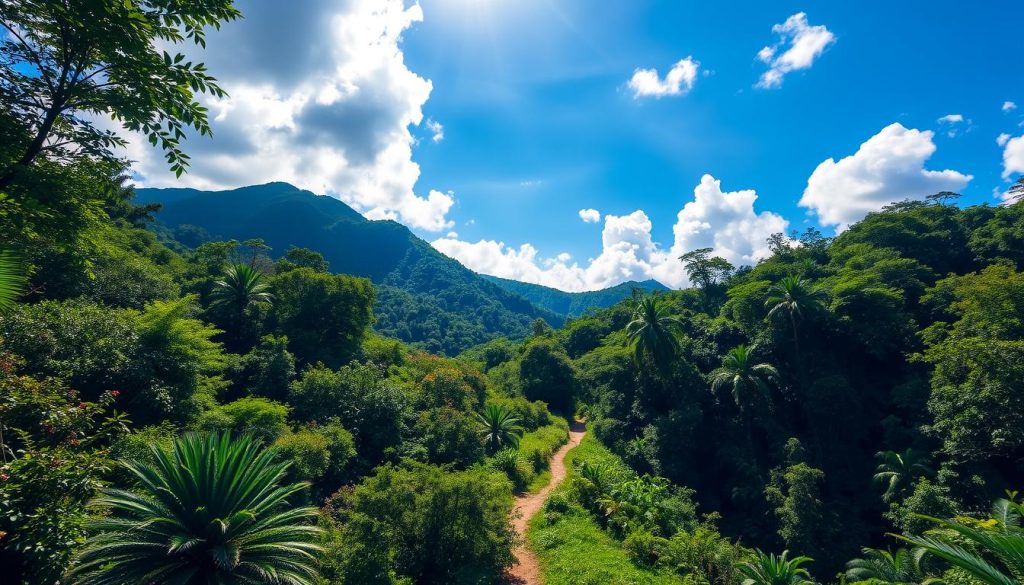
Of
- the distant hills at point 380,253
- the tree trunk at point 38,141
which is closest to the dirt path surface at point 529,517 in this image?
the tree trunk at point 38,141

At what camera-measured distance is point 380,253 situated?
156 m

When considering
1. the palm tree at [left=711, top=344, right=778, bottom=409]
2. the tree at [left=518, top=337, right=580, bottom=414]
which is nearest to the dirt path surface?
the tree at [left=518, top=337, right=580, bottom=414]

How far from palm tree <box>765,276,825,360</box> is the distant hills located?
297ft

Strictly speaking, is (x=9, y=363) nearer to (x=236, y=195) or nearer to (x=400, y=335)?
(x=400, y=335)

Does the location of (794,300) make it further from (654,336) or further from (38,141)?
(38,141)

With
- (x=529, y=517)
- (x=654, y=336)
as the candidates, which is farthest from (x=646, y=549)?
(x=654, y=336)

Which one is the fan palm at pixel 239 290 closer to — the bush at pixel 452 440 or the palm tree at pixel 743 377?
the bush at pixel 452 440

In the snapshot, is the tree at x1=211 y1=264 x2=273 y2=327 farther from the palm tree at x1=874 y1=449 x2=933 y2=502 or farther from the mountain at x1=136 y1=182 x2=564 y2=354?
the mountain at x1=136 y1=182 x2=564 y2=354

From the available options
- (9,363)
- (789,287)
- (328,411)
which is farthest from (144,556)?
(789,287)

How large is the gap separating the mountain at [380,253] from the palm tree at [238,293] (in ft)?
278

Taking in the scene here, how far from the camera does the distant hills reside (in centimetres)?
12006

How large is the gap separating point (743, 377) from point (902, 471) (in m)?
7.64

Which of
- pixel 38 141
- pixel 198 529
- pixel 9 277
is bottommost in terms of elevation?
pixel 198 529

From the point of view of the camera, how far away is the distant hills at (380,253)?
120m
